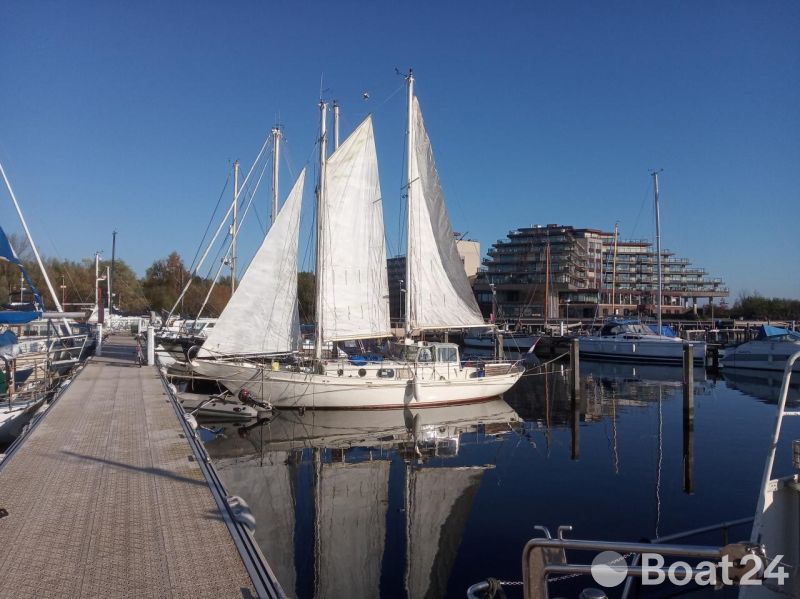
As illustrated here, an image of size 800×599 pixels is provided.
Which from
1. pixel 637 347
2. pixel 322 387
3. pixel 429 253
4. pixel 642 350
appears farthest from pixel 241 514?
pixel 637 347

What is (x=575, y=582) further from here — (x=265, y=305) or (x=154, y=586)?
(x=265, y=305)

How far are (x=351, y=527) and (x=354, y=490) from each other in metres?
2.50

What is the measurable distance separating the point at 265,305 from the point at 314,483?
10830mm

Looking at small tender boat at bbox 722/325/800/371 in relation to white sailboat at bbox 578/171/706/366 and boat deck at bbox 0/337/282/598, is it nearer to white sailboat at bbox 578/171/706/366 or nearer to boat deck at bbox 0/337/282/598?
white sailboat at bbox 578/171/706/366

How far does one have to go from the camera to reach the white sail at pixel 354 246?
84.6 ft

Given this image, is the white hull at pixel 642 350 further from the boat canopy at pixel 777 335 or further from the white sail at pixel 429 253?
the white sail at pixel 429 253

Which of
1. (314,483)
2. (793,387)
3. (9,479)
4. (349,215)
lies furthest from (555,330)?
(9,479)

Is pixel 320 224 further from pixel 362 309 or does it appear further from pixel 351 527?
pixel 351 527

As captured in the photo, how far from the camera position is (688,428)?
21.0 meters

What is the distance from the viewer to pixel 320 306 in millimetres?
25266

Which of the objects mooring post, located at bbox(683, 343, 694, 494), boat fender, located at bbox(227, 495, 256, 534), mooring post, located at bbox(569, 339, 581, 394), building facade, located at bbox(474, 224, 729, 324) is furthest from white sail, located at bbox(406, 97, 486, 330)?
building facade, located at bbox(474, 224, 729, 324)

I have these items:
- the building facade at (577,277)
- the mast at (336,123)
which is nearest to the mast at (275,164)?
the mast at (336,123)

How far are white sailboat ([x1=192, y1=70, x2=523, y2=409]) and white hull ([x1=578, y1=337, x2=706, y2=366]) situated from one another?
22019 mm

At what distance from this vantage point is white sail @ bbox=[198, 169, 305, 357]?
23.8 meters
